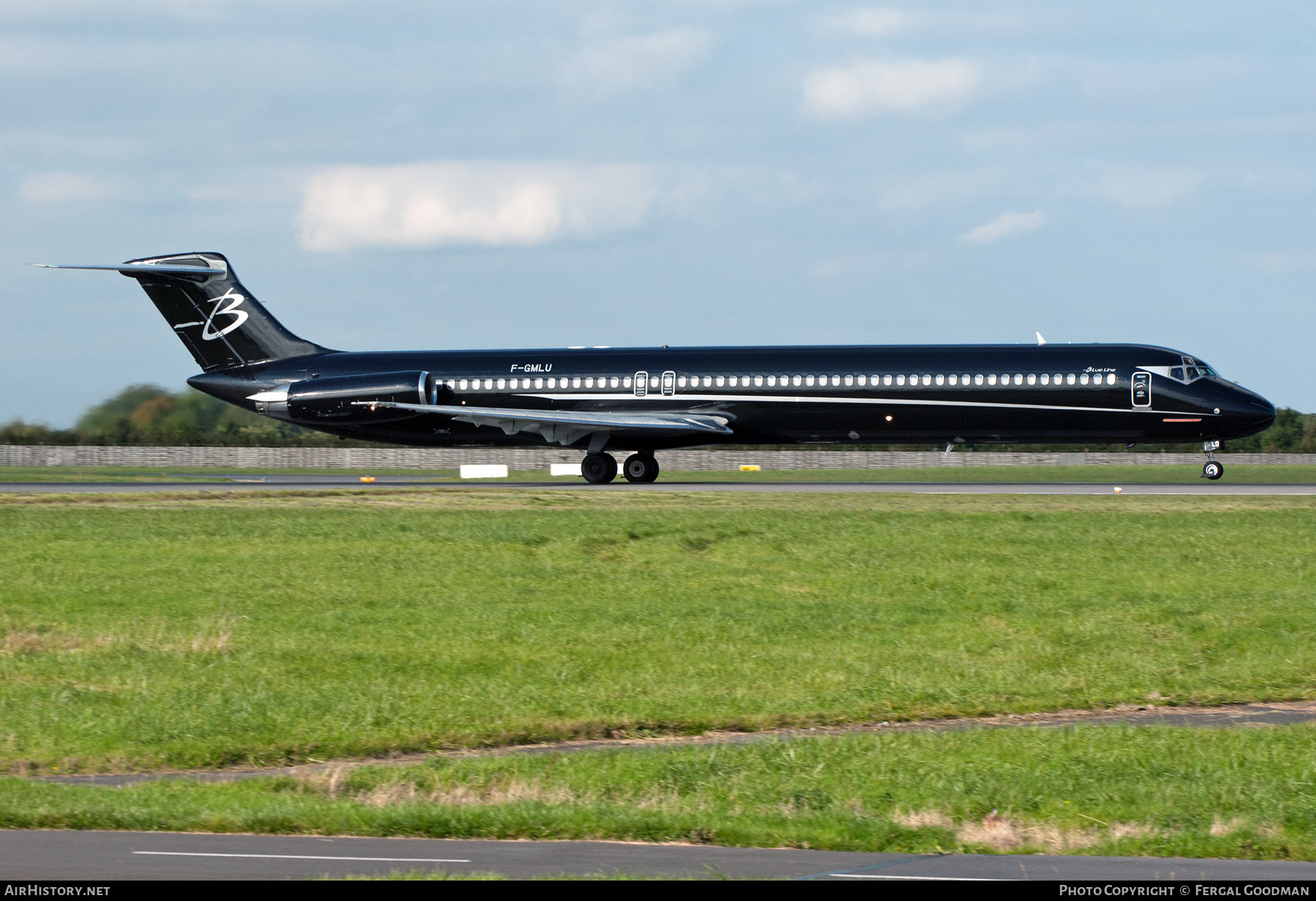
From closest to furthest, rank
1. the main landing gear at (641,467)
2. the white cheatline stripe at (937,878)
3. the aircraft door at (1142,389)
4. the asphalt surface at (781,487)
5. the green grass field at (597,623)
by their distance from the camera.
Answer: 1. the white cheatline stripe at (937,878)
2. the green grass field at (597,623)
3. the aircraft door at (1142,389)
4. the asphalt surface at (781,487)
5. the main landing gear at (641,467)

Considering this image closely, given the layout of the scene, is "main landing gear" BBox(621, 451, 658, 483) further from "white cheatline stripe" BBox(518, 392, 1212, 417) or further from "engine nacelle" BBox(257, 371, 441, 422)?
"engine nacelle" BBox(257, 371, 441, 422)

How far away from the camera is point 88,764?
44.1 feet

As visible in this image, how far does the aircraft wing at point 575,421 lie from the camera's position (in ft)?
137

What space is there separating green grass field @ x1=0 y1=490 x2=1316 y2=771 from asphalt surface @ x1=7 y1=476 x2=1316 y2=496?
8241 millimetres

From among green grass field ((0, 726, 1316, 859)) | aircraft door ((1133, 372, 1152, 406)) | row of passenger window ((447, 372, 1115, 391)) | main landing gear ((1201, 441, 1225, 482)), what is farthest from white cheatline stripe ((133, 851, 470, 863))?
main landing gear ((1201, 441, 1225, 482))

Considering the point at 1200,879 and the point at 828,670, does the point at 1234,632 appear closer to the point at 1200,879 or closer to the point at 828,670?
the point at 828,670

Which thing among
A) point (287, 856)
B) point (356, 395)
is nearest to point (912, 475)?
point (356, 395)

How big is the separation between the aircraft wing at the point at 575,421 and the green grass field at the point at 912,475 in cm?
622

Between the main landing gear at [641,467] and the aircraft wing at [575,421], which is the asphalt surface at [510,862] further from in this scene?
the main landing gear at [641,467]

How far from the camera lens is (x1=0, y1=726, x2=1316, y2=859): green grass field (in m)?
10.2

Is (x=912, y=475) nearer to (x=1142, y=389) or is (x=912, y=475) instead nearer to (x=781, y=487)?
(x=781, y=487)

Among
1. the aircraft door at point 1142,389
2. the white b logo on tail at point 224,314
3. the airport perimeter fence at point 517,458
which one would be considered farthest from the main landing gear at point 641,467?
the airport perimeter fence at point 517,458
